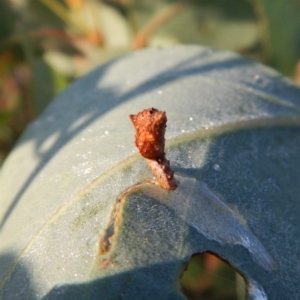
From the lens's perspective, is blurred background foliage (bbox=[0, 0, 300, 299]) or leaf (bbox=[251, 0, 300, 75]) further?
blurred background foliage (bbox=[0, 0, 300, 299])

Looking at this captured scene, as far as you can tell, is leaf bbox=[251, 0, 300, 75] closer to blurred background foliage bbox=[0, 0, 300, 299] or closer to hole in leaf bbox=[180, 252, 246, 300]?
blurred background foliage bbox=[0, 0, 300, 299]

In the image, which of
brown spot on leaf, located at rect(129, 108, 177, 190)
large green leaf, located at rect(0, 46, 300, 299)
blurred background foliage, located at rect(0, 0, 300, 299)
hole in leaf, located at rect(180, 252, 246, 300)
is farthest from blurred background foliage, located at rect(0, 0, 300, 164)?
brown spot on leaf, located at rect(129, 108, 177, 190)

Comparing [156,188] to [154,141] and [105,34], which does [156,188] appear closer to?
[154,141]

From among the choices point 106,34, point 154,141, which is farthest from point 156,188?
point 106,34

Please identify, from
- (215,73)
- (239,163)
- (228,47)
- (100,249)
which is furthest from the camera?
(228,47)

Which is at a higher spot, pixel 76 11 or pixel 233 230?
pixel 233 230

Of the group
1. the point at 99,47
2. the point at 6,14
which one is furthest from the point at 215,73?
the point at 6,14

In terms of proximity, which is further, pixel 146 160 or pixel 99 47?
pixel 99 47

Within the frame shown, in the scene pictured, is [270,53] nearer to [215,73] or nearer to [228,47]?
[228,47]
